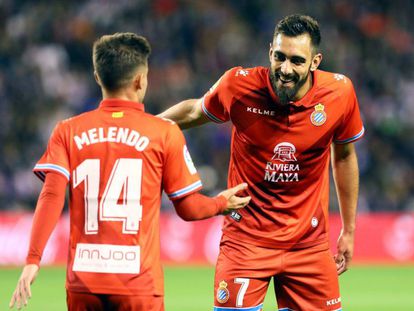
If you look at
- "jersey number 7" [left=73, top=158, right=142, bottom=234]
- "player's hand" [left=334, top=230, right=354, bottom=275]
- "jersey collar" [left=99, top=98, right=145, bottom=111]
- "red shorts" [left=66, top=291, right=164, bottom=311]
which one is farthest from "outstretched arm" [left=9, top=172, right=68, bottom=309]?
"player's hand" [left=334, top=230, right=354, bottom=275]

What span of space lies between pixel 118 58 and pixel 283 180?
1569 mm

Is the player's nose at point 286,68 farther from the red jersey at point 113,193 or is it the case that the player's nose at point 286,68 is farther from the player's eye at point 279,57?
the red jersey at point 113,193

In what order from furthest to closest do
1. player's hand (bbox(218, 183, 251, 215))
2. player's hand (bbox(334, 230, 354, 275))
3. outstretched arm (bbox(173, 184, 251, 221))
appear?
player's hand (bbox(334, 230, 354, 275))
player's hand (bbox(218, 183, 251, 215))
outstretched arm (bbox(173, 184, 251, 221))

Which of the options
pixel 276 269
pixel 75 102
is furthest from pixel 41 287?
pixel 276 269

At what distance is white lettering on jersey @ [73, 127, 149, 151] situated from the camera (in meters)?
4.47

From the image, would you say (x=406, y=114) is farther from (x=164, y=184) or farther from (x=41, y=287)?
(x=164, y=184)

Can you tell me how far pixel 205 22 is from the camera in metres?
17.1

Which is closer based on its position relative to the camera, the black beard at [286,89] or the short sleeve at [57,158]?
the short sleeve at [57,158]

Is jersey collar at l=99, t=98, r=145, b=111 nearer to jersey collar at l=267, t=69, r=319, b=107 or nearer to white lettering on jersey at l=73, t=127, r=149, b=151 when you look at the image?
white lettering on jersey at l=73, t=127, r=149, b=151

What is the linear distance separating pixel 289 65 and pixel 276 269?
3.85 ft

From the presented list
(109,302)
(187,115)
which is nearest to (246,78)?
(187,115)

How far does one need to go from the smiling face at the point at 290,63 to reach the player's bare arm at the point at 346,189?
0.58 m

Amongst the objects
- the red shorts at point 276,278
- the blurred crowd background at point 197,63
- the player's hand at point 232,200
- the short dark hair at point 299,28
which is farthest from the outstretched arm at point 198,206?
the blurred crowd background at point 197,63

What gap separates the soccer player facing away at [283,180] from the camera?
18.5ft
